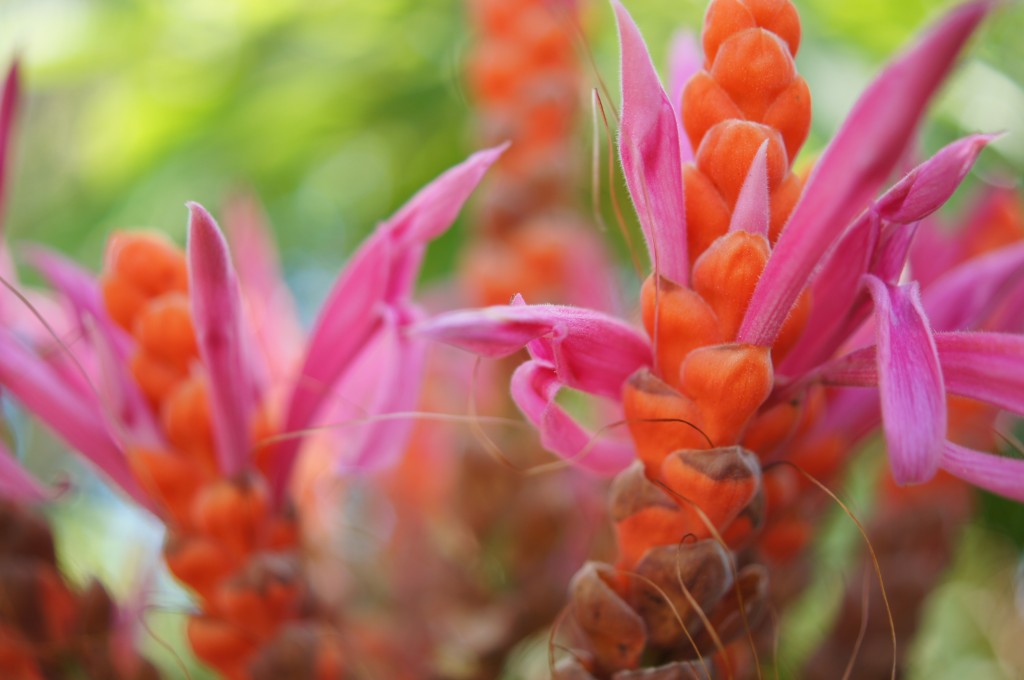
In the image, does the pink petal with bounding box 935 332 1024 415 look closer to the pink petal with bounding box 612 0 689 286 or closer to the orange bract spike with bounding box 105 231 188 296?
A: the pink petal with bounding box 612 0 689 286

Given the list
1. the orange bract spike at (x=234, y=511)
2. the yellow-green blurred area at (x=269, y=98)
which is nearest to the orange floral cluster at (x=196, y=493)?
the orange bract spike at (x=234, y=511)

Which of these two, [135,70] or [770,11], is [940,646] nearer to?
[770,11]

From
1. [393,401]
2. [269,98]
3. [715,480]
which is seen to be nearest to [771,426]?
[715,480]

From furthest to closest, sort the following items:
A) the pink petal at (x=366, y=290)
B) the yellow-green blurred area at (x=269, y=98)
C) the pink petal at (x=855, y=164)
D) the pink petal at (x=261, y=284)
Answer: the yellow-green blurred area at (x=269, y=98) → the pink petal at (x=261, y=284) → the pink petal at (x=366, y=290) → the pink petal at (x=855, y=164)

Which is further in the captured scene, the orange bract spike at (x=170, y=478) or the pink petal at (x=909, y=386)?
the orange bract spike at (x=170, y=478)

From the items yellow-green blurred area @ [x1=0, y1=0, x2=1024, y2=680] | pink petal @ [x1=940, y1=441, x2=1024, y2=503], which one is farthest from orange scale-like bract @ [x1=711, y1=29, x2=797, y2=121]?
yellow-green blurred area @ [x1=0, y1=0, x2=1024, y2=680]

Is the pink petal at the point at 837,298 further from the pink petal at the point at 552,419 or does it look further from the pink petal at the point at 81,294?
the pink petal at the point at 81,294

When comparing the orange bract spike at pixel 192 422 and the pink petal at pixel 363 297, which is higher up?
Result: the pink petal at pixel 363 297
